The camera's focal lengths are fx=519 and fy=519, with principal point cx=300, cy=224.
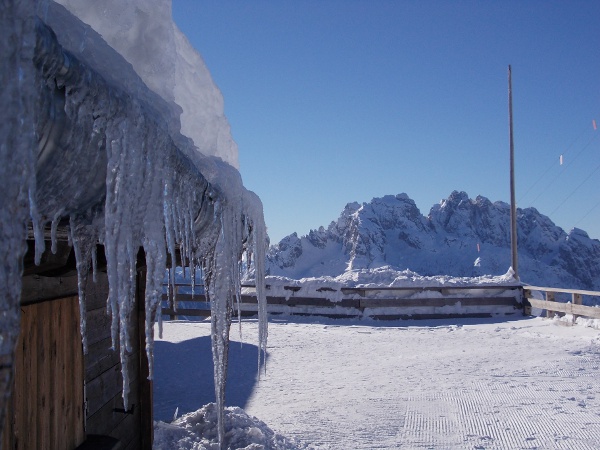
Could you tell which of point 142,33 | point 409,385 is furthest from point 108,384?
point 409,385

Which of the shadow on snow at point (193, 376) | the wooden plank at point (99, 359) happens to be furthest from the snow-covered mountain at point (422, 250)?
the wooden plank at point (99, 359)

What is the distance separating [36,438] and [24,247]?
8.09 ft

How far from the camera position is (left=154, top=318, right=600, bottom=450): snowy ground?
5207 mm

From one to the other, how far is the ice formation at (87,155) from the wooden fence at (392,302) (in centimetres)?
1250

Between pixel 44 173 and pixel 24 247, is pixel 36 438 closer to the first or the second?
pixel 44 173

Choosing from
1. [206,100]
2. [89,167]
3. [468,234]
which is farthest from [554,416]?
[468,234]

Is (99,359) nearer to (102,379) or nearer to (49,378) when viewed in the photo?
(102,379)

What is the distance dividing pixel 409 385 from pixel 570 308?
254 inches

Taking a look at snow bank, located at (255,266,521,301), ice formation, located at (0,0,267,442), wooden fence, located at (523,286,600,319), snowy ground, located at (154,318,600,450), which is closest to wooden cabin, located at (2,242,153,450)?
ice formation, located at (0,0,267,442)

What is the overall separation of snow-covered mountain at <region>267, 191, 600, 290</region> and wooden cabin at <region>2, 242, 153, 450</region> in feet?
532

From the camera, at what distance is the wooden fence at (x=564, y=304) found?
11090 millimetres

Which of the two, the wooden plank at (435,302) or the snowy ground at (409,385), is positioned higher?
the wooden plank at (435,302)

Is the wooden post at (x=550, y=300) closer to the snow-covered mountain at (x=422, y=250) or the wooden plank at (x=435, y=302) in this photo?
the wooden plank at (x=435, y=302)

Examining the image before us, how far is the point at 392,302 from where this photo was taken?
46.5 ft
